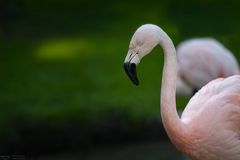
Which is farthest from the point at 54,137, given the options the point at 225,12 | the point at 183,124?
the point at 225,12

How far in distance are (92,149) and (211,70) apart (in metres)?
1.63

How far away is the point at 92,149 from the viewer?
29.9 ft

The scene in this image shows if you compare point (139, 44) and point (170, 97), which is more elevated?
point (139, 44)

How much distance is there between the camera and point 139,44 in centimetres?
486

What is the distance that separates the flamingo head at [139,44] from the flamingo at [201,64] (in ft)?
12.4

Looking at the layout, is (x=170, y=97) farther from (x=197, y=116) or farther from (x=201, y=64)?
(x=201, y=64)

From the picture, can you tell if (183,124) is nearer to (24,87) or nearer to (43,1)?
(24,87)

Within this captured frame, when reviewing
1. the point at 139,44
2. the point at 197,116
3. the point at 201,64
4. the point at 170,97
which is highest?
the point at 201,64

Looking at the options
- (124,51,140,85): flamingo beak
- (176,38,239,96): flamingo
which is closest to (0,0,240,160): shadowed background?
(176,38,239,96): flamingo

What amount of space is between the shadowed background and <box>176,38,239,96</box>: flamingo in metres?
0.61

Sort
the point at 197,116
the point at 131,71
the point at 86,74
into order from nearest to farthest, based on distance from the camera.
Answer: the point at 131,71 < the point at 197,116 < the point at 86,74

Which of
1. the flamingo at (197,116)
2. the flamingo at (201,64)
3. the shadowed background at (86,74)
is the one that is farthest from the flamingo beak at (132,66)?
the shadowed background at (86,74)

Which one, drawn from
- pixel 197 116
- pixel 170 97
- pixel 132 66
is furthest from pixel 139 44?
pixel 197 116

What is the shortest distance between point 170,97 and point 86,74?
6.54 meters
